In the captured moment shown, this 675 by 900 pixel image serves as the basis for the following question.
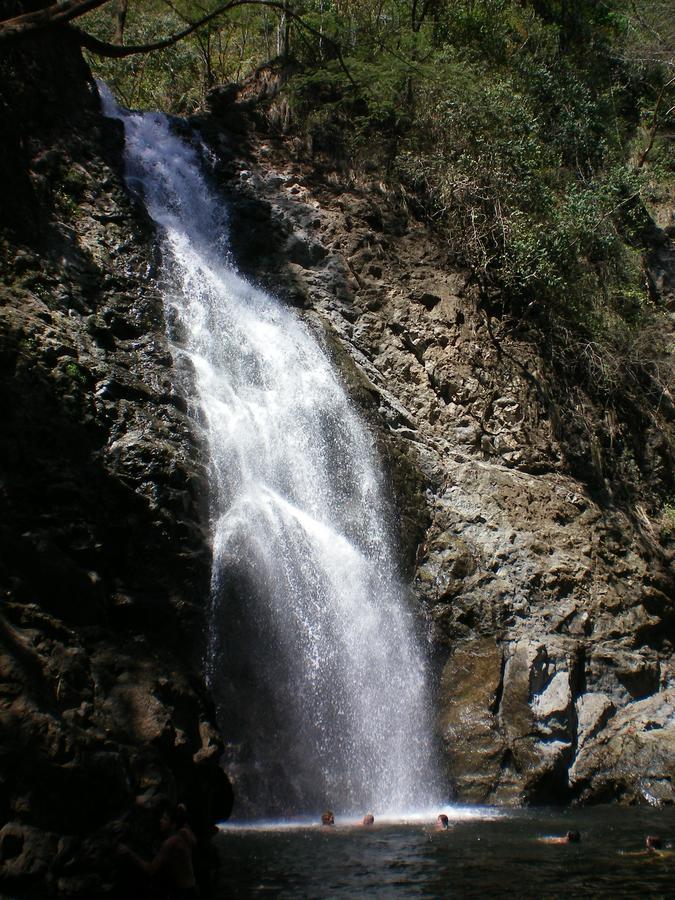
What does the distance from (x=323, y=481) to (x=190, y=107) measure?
14.1m

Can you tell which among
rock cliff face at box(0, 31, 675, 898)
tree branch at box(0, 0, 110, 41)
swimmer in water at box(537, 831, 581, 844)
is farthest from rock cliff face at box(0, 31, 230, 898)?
swimmer in water at box(537, 831, 581, 844)

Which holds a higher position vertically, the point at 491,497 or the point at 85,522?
the point at 491,497

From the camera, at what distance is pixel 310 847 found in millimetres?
7633

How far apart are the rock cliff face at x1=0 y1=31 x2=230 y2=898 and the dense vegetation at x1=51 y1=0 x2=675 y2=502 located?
11.6ft

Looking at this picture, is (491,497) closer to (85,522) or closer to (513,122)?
(85,522)

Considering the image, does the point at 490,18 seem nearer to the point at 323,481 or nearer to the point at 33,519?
the point at 323,481

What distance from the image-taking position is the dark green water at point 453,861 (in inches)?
243

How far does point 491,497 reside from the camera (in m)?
12.9

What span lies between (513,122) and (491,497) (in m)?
9.99

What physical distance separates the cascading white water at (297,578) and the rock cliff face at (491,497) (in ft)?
2.18

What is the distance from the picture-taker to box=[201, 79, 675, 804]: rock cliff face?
10.6m

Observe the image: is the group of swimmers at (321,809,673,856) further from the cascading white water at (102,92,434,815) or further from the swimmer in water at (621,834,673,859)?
the cascading white water at (102,92,434,815)

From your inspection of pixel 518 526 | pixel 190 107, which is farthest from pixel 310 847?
pixel 190 107

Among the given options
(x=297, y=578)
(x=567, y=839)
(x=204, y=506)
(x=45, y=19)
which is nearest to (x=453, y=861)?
(x=567, y=839)
